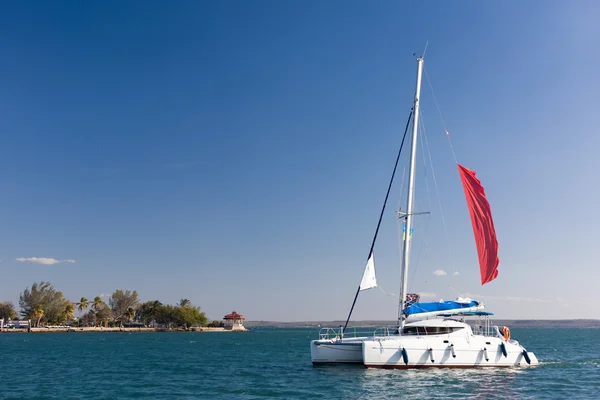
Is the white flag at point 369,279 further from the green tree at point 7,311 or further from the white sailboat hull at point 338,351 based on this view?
the green tree at point 7,311

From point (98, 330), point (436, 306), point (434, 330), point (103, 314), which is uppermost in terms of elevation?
point (103, 314)

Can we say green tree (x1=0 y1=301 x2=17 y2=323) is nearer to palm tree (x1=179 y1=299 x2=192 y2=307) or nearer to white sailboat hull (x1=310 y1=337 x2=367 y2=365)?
palm tree (x1=179 y1=299 x2=192 y2=307)

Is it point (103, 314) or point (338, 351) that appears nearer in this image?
point (338, 351)

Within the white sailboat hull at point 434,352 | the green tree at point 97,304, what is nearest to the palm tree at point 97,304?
the green tree at point 97,304

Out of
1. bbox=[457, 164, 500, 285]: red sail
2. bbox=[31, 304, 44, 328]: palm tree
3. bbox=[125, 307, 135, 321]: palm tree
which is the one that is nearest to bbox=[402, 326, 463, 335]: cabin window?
bbox=[457, 164, 500, 285]: red sail

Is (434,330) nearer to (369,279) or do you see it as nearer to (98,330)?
(369,279)

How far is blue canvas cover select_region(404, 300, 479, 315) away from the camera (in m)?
33.2

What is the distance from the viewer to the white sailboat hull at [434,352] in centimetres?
3042

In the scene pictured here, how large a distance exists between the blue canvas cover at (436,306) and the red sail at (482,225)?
182 centimetres

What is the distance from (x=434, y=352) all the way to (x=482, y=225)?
9005mm

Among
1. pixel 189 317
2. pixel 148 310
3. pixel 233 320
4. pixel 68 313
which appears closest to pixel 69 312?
pixel 68 313

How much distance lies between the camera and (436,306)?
33750 mm

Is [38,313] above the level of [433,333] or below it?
above

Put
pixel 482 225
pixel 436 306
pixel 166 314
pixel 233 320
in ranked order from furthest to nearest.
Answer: pixel 233 320
pixel 166 314
pixel 482 225
pixel 436 306
